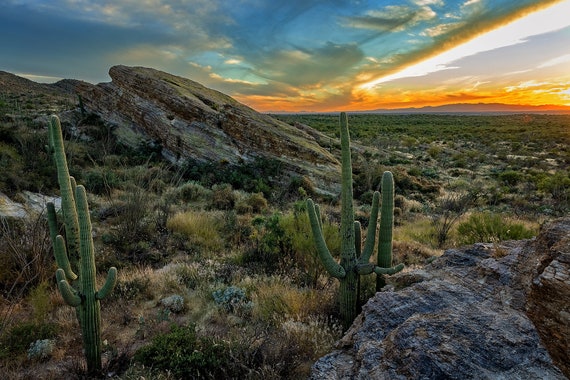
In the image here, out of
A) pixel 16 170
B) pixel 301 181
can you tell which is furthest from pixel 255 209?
pixel 16 170

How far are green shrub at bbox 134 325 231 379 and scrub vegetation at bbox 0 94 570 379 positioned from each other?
0.05 ft

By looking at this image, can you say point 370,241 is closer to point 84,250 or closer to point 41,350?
point 84,250

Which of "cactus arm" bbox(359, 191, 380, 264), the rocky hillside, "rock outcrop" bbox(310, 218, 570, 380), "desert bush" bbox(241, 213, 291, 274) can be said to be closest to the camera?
"rock outcrop" bbox(310, 218, 570, 380)

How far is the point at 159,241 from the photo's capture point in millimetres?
8258

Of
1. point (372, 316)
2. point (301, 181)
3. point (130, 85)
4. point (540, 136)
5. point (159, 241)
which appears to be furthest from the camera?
point (540, 136)

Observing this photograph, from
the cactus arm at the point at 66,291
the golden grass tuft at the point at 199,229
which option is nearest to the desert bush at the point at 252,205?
the golden grass tuft at the point at 199,229

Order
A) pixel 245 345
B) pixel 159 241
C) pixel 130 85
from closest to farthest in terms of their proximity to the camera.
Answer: pixel 245 345 < pixel 159 241 < pixel 130 85

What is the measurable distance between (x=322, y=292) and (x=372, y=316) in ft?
6.68

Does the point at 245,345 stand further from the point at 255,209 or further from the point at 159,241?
the point at 255,209

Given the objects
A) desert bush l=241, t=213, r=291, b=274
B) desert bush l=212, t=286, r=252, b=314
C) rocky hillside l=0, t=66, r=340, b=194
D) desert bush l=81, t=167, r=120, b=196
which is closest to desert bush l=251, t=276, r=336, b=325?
desert bush l=212, t=286, r=252, b=314

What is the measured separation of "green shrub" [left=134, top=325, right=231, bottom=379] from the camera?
11.9ft

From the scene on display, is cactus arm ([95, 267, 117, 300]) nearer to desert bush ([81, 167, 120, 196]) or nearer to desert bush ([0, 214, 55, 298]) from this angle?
desert bush ([0, 214, 55, 298])

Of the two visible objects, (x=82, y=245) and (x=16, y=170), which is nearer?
(x=82, y=245)

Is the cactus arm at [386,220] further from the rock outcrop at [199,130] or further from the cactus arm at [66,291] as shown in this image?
the rock outcrop at [199,130]
